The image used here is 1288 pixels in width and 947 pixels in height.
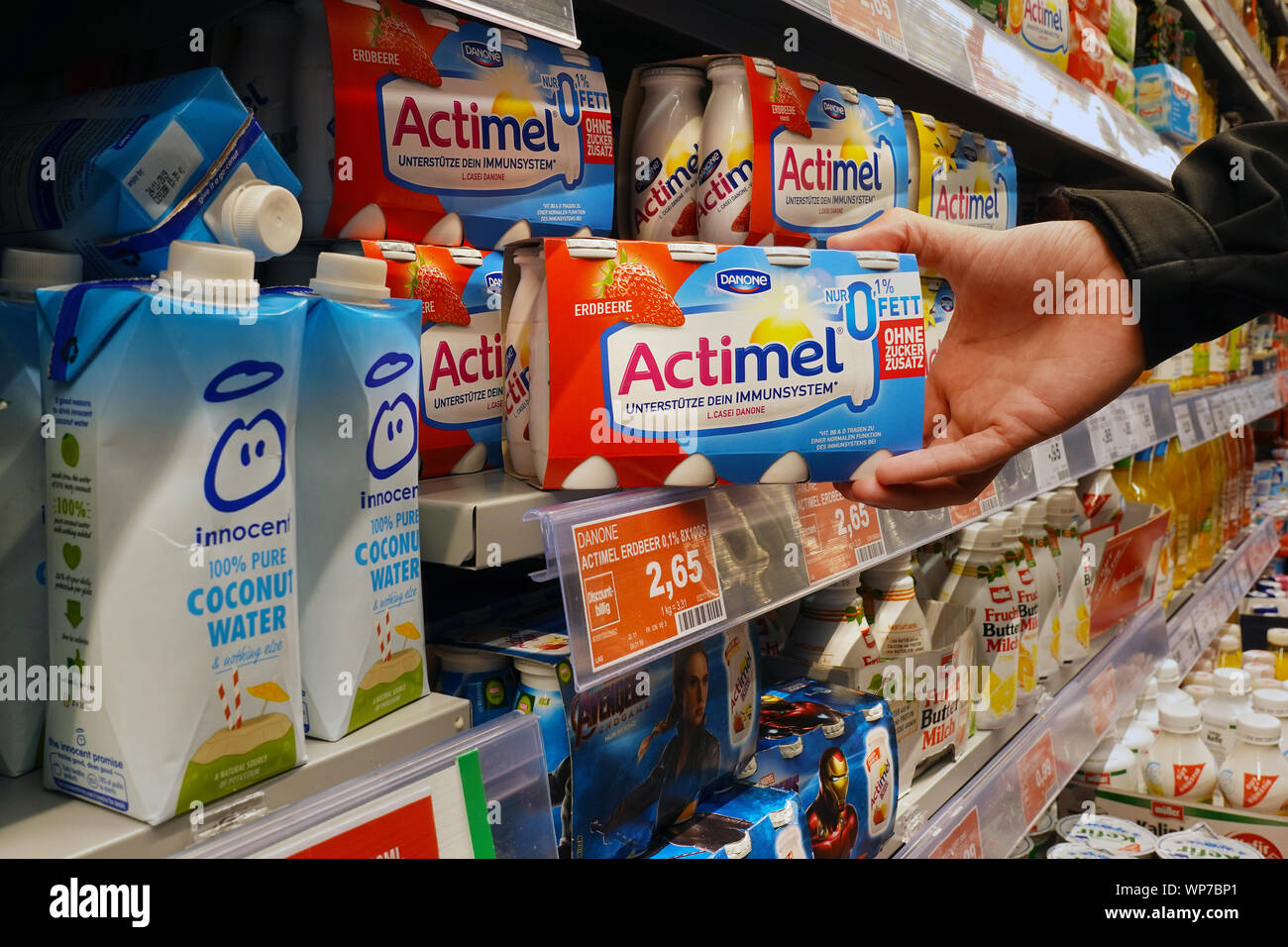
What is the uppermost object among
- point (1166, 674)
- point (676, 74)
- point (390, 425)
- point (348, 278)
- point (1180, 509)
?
point (676, 74)

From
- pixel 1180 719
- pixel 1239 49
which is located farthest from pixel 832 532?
pixel 1239 49

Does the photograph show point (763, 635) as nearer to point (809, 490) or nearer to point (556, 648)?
point (809, 490)

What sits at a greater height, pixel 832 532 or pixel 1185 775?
pixel 832 532

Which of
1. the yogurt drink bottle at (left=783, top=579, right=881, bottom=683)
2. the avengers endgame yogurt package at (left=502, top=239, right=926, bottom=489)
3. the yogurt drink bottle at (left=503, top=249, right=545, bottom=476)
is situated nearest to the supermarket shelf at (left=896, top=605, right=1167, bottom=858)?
the yogurt drink bottle at (left=783, top=579, right=881, bottom=683)

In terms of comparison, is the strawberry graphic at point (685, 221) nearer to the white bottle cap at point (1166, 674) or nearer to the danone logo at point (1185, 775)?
the danone logo at point (1185, 775)

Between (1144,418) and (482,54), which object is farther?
(1144,418)

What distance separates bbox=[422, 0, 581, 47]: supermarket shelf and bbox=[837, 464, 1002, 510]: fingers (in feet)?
1.60

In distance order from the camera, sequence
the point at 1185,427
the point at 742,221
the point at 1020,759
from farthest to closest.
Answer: the point at 1185,427 → the point at 1020,759 → the point at 742,221

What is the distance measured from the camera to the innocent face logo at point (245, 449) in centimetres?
58

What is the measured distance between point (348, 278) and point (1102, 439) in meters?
1.74

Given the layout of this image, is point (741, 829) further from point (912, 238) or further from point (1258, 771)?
point (1258, 771)

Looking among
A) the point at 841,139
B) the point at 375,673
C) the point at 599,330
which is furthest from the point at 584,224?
the point at 375,673

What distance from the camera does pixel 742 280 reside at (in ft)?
3.03

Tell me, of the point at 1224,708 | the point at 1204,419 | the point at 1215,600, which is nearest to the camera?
the point at 1224,708
